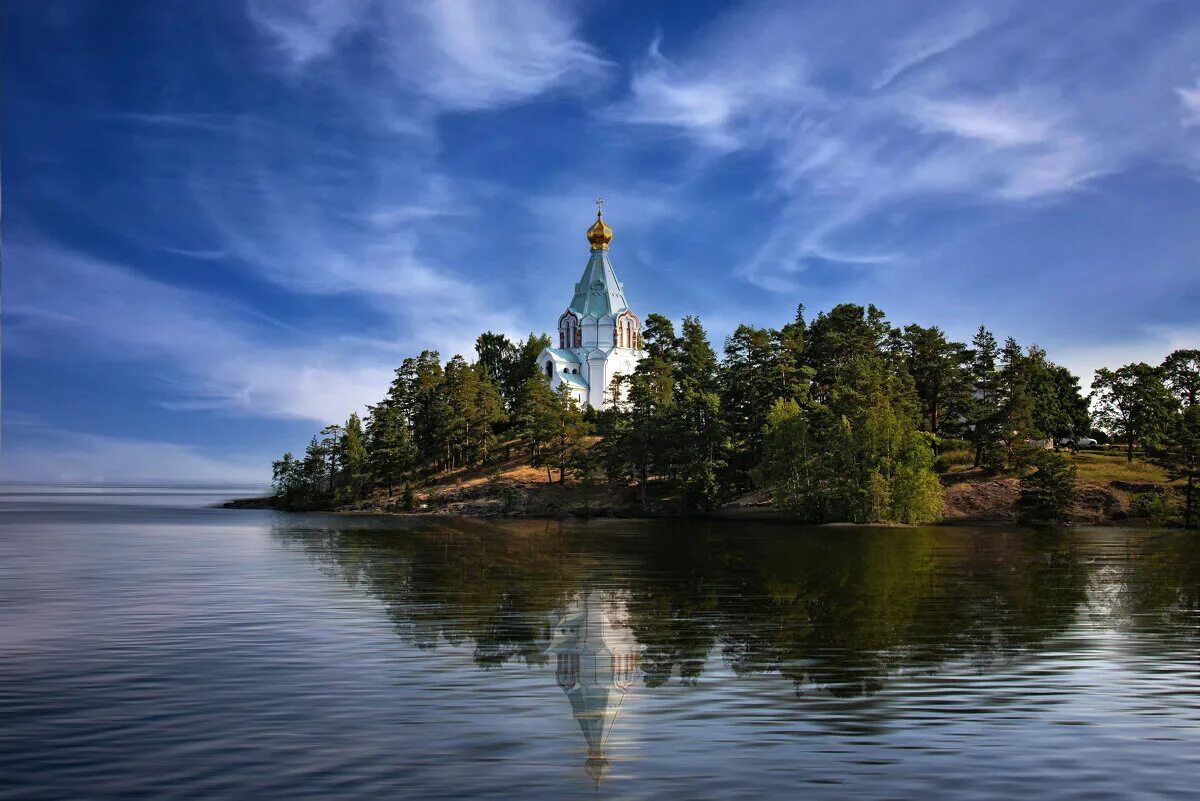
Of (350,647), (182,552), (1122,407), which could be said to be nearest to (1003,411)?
(1122,407)

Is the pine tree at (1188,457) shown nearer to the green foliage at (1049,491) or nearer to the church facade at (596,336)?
the green foliage at (1049,491)

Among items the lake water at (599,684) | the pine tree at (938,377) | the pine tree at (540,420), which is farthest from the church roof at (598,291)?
the lake water at (599,684)

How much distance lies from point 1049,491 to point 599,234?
A: 8713cm

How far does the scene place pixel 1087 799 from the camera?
10414mm

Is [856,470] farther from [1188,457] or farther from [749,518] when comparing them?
[1188,457]

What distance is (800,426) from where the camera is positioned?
80125mm

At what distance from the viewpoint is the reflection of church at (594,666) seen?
12860mm

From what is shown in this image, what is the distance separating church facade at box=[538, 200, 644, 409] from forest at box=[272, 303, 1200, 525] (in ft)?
46.4

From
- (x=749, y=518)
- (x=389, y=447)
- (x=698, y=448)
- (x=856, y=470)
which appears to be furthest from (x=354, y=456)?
(x=856, y=470)

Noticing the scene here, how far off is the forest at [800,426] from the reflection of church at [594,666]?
56.2 meters

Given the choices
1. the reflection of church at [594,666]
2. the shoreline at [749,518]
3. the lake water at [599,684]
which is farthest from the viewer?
the shoreline at [749,518]

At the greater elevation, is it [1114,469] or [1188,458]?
[1188,458]

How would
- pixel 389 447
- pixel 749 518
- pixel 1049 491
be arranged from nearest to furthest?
1. pixel 1049 491
2. pixel 749 518
3. pixel 389 447

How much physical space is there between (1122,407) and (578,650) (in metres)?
98.7
